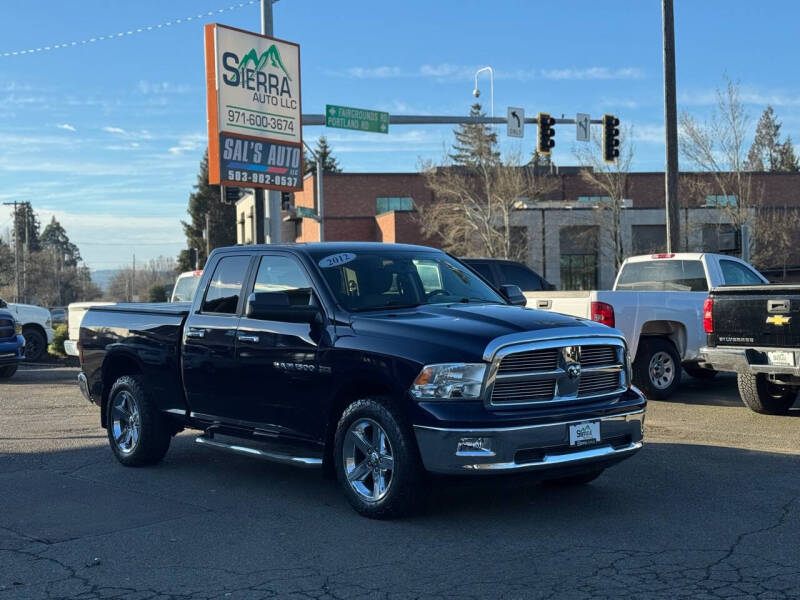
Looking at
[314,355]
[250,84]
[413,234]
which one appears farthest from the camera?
[413,234]

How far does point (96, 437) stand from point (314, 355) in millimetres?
4755

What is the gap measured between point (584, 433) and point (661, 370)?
7257 mm

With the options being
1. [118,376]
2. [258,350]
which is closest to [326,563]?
[258,350]

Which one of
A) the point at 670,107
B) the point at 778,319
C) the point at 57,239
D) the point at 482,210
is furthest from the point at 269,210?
the point at 57,239

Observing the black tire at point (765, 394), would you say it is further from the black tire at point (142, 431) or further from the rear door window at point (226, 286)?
the black tire at point (142, 431)

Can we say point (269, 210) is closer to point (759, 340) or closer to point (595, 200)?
point (759, 340)

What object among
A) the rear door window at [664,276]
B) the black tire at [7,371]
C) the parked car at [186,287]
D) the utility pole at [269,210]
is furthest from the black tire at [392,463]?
the utility pole at [269,210]

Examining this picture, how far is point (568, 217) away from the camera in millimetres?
52125

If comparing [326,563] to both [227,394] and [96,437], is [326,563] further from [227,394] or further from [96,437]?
[96,437]

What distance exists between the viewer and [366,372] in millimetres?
6574

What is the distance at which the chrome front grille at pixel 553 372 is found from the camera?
6203 mm

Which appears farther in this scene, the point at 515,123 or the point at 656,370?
the point at 515,123

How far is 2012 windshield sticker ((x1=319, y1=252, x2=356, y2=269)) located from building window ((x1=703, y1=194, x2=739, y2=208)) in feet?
130

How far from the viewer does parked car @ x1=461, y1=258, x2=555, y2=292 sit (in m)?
16.6
